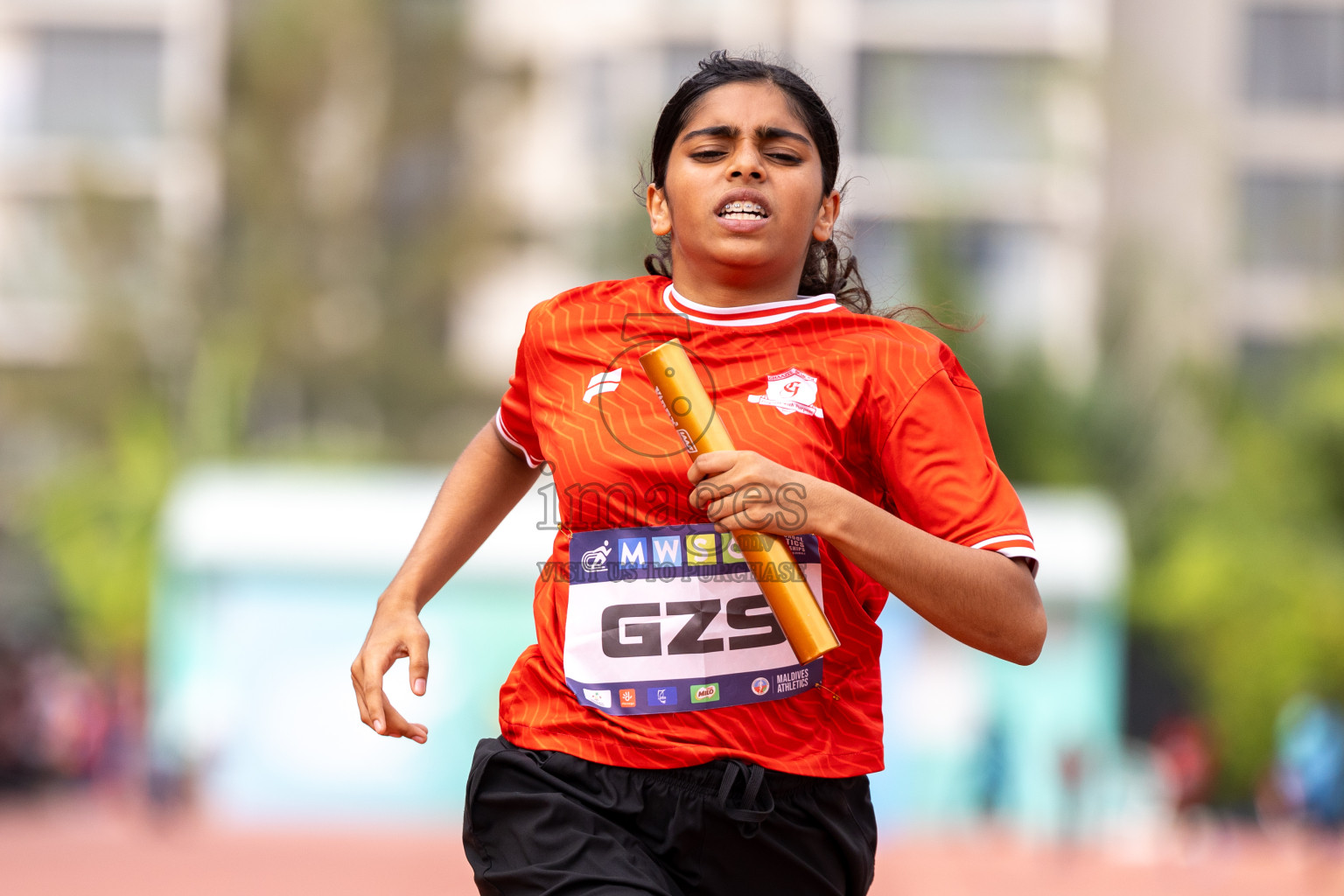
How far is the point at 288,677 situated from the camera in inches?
562

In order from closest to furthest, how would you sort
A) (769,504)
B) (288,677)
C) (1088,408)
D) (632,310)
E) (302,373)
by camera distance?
(769,504), (632,310), (288,677), (1088,408), (302,373)

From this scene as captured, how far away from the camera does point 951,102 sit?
1173 inches

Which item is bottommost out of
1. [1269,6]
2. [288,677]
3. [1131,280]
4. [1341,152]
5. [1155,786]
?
[1155,786]

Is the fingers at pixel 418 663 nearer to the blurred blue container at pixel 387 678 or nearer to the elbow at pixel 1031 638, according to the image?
the elbow at pixel 1031 638

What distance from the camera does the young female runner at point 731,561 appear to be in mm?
2375

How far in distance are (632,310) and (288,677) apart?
39.9 ft

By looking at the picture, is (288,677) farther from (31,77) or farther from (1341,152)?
(1341,152)

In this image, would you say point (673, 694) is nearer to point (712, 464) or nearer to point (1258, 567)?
point (712, 464)

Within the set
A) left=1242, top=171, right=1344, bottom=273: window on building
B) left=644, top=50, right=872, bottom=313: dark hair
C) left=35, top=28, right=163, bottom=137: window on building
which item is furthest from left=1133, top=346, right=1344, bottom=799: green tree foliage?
left=35, top=28, right=163, bottom=137: window on building

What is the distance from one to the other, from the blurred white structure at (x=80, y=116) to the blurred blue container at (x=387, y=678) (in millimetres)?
16899

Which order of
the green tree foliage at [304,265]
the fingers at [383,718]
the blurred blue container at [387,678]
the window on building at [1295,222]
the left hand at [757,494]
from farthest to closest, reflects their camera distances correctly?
the window on building at [1295,222], the green tree foliage at [304,265], the blurred blue container at [387,678], the fingers at [383,718], the left hand at [757,494]

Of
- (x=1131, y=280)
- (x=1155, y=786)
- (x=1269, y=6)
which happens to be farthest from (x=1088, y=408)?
(x=1269, y=6)

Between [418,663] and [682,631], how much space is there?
17.8 inches

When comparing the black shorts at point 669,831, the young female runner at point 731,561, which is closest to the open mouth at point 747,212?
the young female runner at point 731,561
